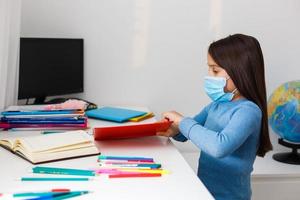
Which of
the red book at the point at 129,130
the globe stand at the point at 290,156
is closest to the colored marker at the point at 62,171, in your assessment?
the red book at the point at 129,130

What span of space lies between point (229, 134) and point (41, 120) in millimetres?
742

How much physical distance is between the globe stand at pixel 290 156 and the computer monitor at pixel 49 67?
116 centimetres

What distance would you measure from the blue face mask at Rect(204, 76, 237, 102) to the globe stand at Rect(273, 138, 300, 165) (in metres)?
0.97

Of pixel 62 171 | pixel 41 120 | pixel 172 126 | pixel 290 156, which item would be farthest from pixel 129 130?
pixel 290 156

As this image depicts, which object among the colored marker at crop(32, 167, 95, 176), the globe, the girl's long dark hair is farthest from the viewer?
the globe

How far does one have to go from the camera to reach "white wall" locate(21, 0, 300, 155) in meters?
2.12

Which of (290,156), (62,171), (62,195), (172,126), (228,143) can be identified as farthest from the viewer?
(290,156)

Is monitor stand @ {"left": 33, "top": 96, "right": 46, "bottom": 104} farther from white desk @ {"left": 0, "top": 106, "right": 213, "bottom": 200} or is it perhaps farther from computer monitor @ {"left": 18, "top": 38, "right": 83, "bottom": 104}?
white desk @ {"left": 0, "top": 106, "right": 213, "bottom": 200}

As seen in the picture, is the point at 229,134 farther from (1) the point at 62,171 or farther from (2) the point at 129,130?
(1) the point at 62,171

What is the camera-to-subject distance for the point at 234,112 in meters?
1.26

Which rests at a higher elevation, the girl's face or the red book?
the girl's face

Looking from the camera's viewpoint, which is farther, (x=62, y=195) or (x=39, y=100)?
(x=39, y=100)

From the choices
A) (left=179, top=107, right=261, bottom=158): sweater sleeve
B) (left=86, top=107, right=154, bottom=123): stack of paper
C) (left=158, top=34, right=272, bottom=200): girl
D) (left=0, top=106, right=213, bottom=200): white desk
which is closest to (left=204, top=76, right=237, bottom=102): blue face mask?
(left=158, top=34, right=272, bottom=200): girl

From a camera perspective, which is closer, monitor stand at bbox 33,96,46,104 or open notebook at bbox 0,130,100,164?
open notebook at bbox 0,130,100,164
